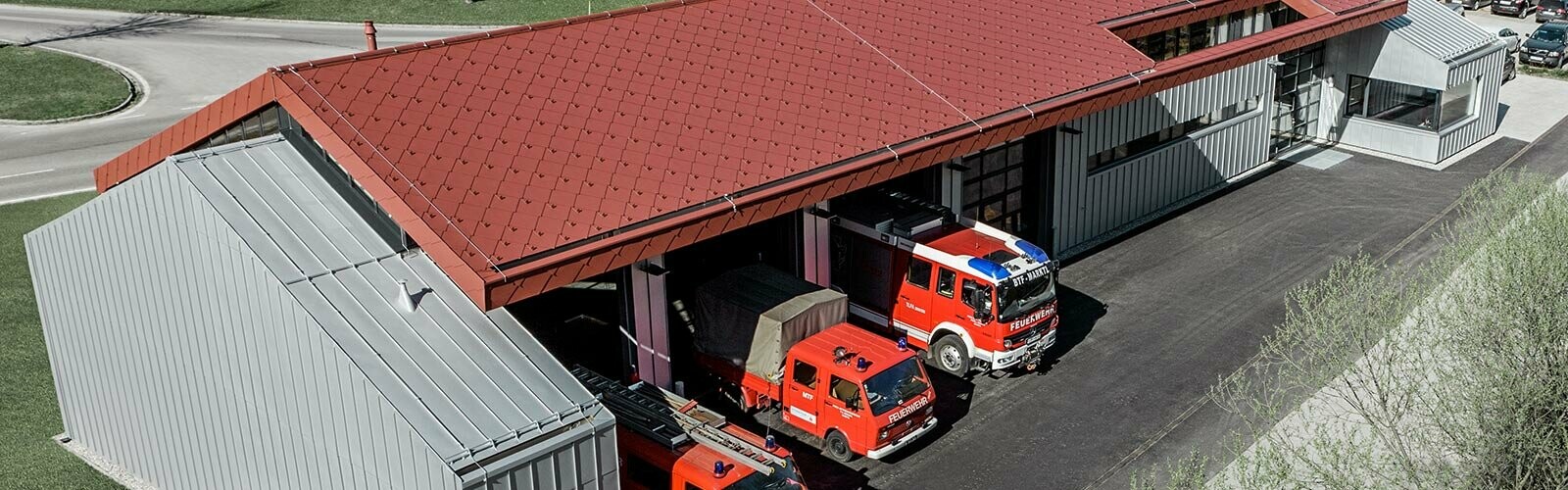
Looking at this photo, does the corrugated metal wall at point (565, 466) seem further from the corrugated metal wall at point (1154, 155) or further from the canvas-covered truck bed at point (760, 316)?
the corrugated metal wall at point (1154, 155)

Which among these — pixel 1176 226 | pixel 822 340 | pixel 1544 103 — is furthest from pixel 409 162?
pixel 1544 103

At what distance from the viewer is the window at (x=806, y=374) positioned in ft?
73.4

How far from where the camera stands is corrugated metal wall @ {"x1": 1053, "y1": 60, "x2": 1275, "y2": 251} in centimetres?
3089

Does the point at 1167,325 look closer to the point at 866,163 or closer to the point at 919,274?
the point at 919,274

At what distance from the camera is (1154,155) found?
33.3 m

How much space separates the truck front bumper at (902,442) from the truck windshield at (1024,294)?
8.70 feet

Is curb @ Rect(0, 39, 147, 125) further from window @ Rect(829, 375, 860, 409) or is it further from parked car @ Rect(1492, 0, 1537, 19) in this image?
parked car @ Rect(1492, 0, 1537, 19)

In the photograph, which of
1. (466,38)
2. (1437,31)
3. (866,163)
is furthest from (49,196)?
(1437,31)

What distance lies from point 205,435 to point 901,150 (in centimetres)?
1246

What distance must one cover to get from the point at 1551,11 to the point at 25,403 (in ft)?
187

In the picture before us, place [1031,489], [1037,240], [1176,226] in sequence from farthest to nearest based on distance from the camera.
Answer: [1176,226], [1037,240], [1031,489]

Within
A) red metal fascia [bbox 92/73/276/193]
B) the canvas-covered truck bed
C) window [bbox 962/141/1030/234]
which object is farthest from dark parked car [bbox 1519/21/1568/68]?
red metal fascia [bbox 92/73/276/193]

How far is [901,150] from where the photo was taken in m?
24.4

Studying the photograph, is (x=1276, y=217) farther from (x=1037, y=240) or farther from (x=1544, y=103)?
(x=1544, y=103)
